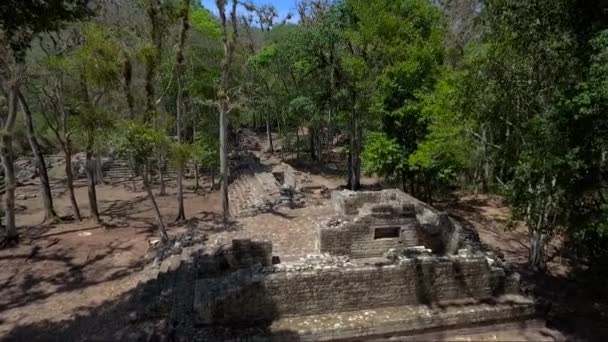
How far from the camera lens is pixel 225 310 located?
8359 millimetres

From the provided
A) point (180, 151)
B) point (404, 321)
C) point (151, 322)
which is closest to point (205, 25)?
point (180, 151)

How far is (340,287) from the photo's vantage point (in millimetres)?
8969

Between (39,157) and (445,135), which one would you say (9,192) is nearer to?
(39,157)

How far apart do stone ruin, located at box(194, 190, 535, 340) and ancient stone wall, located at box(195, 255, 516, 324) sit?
0.02 meters

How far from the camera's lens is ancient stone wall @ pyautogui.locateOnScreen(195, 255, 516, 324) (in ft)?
27.7

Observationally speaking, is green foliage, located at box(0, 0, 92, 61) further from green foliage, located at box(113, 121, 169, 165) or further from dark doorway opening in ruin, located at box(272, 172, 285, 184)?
dark doorway opening in ruin, located at box(272, 172, 285, 184)

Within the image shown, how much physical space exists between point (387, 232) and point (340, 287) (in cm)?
376

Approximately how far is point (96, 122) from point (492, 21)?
13.4 meters

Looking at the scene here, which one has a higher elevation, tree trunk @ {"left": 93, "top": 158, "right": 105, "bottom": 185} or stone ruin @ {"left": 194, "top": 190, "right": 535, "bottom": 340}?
tree trunk @ {"left": 93, "top": 158, "right": 105, "bottom": 185}

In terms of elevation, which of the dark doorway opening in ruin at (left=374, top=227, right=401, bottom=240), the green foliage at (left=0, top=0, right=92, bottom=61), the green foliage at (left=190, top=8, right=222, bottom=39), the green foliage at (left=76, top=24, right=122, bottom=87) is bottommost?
the dark doorway opening in ruin at (left=374, top=227, right=401, bottom=240)

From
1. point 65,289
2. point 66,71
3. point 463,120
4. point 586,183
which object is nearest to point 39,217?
point 66,71

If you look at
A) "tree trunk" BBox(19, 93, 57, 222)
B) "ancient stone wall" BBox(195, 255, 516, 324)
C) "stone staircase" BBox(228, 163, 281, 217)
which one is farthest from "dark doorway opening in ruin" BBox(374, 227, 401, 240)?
"tree trunk" BBox(19, 93, 57, 222)

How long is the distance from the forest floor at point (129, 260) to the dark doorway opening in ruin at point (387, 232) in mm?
1992

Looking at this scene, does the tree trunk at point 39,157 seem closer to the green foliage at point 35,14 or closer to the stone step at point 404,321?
the green foliage at point 35,14
